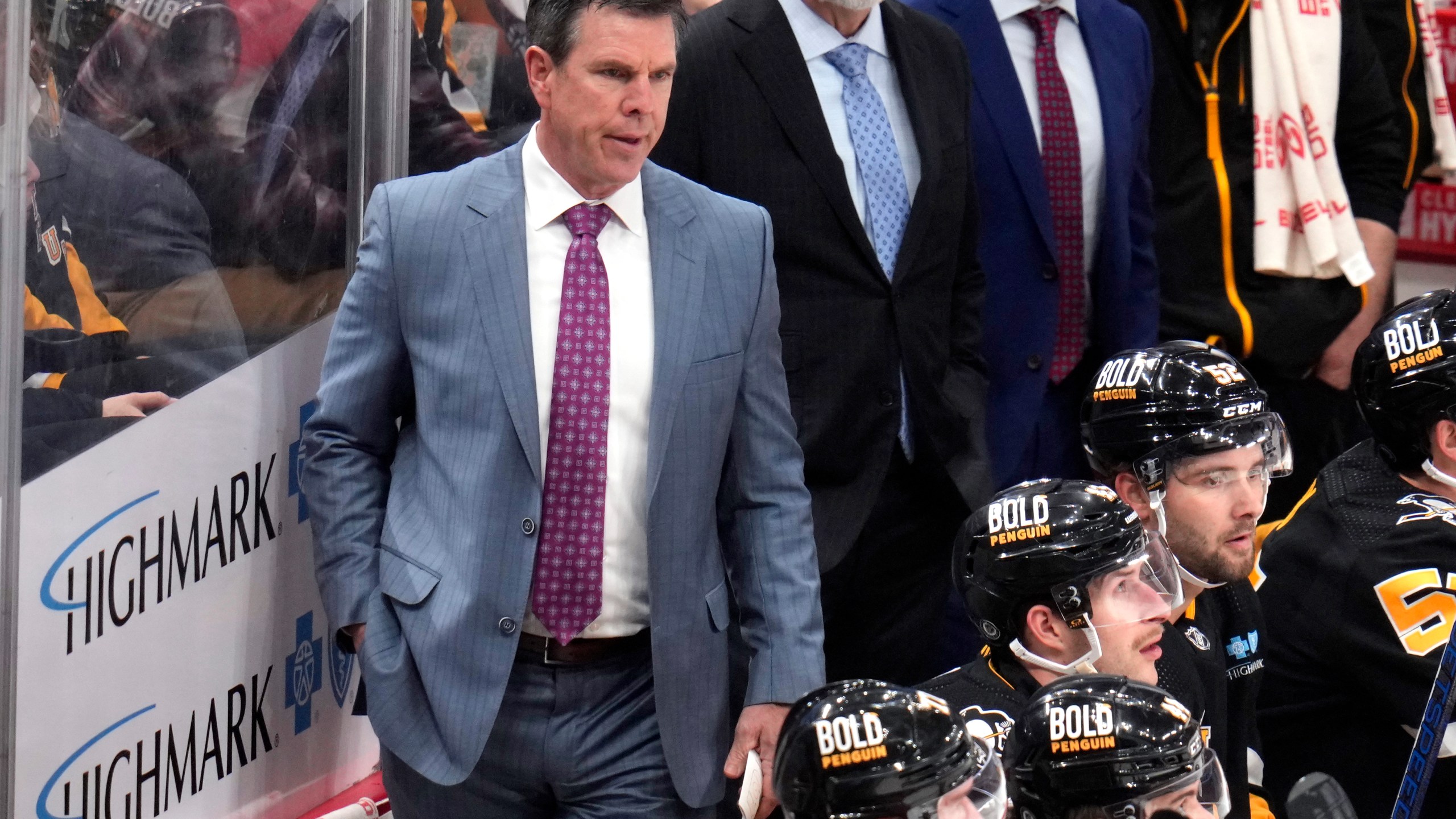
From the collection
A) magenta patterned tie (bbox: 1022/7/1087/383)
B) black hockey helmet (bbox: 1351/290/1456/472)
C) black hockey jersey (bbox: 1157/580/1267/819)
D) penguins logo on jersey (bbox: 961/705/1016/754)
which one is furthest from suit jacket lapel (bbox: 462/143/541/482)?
black hockey helmet (bbox: 1351/290/1456/472)

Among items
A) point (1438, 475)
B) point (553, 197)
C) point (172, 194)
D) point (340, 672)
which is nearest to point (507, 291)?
point (553, 197)

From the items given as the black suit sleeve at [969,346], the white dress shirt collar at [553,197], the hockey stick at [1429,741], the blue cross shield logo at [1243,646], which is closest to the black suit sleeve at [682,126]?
the black suit sleeve at [969,346]

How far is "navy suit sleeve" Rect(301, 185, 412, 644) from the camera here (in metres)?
2.83

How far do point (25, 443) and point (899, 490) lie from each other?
1780 mm

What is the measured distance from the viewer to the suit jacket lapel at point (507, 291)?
9.09 feet

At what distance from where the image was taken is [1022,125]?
4211 mm

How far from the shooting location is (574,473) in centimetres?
282

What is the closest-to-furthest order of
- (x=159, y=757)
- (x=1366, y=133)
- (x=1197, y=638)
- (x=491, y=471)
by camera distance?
(x=491, y=471) → (x=159, y=757) → (x=1197, y=638) → (x=1366, y=133)

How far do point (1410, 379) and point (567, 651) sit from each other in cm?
201

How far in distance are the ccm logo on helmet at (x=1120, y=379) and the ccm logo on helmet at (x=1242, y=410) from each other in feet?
0.58

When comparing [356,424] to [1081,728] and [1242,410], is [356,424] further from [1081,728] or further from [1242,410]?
[1242,410]

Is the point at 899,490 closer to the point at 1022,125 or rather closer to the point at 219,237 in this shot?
the point at 1022,125

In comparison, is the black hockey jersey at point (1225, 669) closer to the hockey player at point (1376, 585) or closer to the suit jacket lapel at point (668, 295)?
the hockey player at point (1376, 585)

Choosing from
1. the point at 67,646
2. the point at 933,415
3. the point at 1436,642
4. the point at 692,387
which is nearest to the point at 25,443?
the point at 67,646
